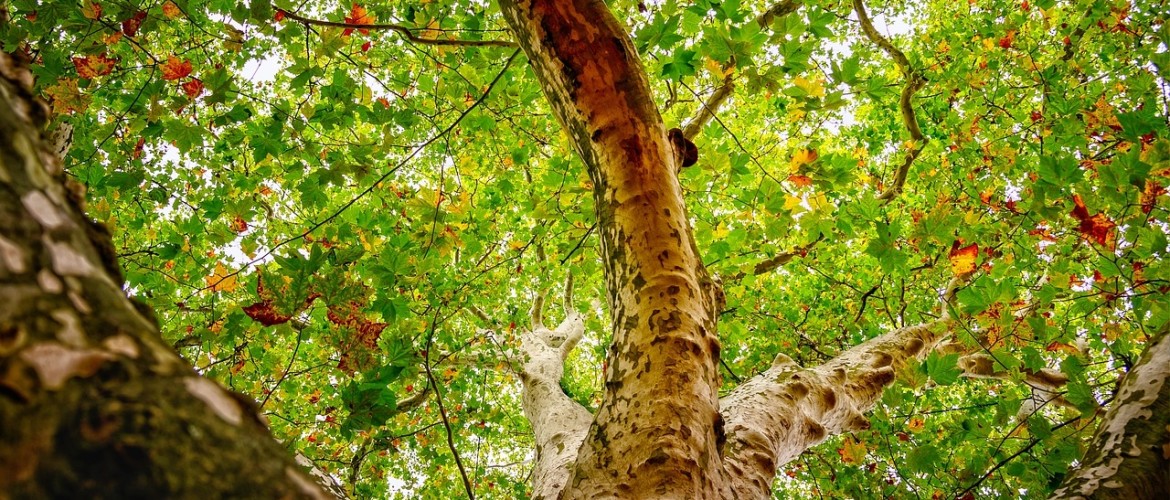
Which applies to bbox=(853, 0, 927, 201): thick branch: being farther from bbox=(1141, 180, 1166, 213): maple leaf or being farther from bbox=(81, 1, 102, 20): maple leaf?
bbox=(81, 1, 102, 20): maple leaf

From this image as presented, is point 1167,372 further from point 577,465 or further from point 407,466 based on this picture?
point 407,466

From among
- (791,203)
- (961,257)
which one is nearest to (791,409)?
(791,203)

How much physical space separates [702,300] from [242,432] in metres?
1.49

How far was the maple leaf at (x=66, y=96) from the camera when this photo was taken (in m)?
2.90

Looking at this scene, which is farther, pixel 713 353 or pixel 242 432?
pixel 713 353

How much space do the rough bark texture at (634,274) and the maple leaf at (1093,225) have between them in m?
1.97

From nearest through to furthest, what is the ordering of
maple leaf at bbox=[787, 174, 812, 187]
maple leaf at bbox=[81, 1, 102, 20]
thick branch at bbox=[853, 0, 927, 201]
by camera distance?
maple leaf at bbox=[787, 174, 812, 187] → maple leaf at bbox=[81, 1, 102, 20] → thick branch at bbox=[853, 0, 927, 201]

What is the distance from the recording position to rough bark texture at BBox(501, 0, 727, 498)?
1434 mm

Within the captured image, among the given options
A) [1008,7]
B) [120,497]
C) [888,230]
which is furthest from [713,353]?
[1008,7]

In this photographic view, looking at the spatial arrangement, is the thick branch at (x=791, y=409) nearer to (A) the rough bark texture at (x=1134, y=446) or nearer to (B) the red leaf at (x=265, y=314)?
(A) the rough bark texture at (x=1134, y=446)

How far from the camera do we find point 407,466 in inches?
258

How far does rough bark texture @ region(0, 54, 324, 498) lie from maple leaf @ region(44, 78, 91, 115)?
3267mm

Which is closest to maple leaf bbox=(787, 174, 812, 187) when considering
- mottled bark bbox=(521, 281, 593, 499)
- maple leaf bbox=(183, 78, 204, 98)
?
mottled bark bbox=(521, 281, 593, 499)

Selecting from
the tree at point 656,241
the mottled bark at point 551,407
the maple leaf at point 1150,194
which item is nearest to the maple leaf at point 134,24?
the tree at point 656,241
